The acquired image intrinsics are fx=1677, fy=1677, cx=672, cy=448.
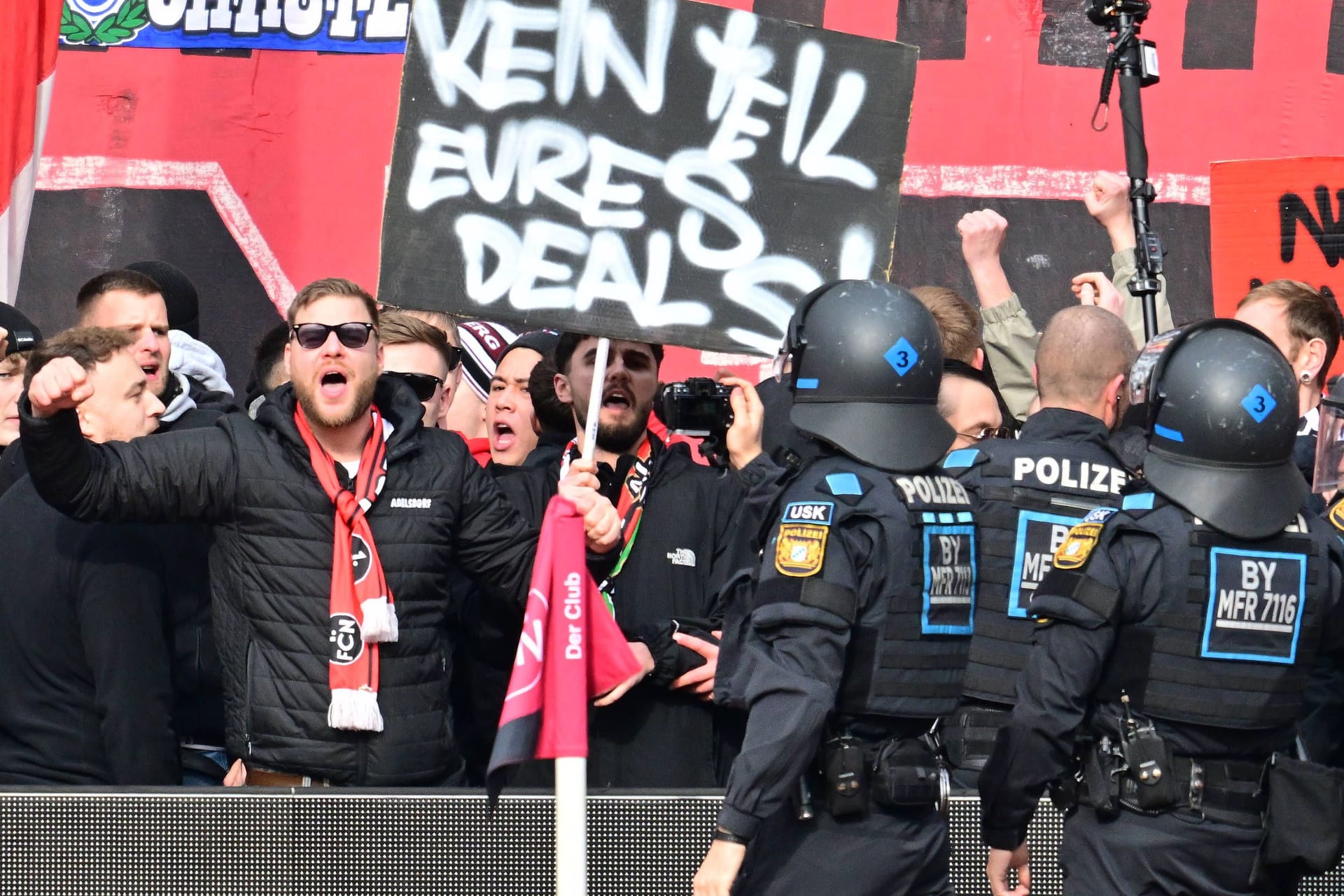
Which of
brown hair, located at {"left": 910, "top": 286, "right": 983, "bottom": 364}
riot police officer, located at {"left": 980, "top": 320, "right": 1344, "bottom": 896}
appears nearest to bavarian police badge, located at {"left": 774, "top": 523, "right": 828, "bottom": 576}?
riot police officer, located at {"left": 980, "top": 320, "right": 1344, "bottom": 896}

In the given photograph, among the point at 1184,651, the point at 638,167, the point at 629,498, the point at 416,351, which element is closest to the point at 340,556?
the point at 629,498

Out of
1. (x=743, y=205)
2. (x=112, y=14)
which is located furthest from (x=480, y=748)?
(x=112, y=14)

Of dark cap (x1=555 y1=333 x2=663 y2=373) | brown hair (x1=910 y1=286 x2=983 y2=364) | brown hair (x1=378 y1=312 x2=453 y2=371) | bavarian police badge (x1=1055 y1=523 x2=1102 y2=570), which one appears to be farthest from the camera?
brown hair (x1=378 y1=312 x2=453 y2=371)

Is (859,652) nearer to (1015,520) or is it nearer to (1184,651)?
(1184,651)

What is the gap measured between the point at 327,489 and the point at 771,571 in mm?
1537

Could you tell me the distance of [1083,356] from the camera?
479cm

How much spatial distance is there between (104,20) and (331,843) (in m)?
4.95

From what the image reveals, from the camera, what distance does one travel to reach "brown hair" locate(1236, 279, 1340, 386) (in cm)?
569

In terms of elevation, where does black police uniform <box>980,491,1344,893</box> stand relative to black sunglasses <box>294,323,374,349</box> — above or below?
below

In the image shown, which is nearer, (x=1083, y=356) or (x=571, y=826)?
(x=571, y=826)

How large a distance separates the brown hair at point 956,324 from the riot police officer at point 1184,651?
1697mm

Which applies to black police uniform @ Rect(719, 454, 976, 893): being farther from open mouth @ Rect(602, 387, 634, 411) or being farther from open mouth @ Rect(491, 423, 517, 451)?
open mouth @ Rect(491, 423, 517, 451)

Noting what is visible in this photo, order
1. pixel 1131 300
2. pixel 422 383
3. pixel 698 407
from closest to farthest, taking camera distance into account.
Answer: pixel 698 407 < pixel 422 383 < pixel 1131 300

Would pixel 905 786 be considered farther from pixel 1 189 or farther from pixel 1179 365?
pixel 1 189
